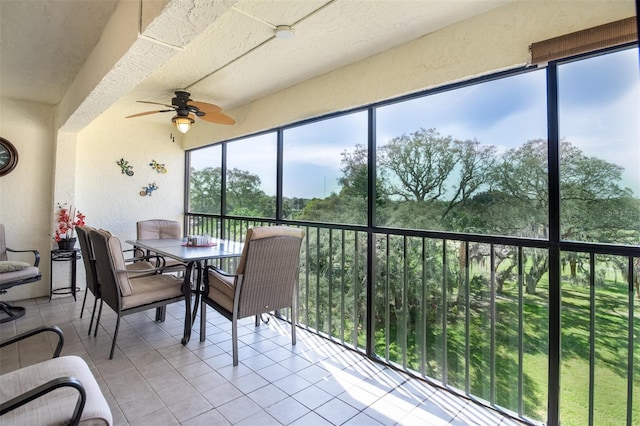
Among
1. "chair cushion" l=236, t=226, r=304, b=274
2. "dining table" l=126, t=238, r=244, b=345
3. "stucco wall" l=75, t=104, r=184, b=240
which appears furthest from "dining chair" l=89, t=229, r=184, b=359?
"stucco wall" l=75, t=104, r=184, b=240

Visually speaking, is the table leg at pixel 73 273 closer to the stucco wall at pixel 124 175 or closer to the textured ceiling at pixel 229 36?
the stucco wall at pixel 124 175

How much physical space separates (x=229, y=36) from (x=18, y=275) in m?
3.16

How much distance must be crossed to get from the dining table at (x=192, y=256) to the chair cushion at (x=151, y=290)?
10cm

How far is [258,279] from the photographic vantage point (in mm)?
2531

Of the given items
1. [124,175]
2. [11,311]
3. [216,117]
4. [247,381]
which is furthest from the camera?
[124,175]

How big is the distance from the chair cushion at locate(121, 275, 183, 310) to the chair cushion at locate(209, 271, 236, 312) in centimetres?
35

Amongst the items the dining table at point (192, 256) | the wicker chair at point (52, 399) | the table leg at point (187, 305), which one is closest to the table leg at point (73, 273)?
the dining table at point (192, 256)

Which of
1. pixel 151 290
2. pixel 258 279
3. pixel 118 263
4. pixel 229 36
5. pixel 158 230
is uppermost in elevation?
pixel 229 36

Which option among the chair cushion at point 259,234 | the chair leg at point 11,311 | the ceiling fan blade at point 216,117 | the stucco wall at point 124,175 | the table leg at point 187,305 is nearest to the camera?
the chair cushion at point 259,234

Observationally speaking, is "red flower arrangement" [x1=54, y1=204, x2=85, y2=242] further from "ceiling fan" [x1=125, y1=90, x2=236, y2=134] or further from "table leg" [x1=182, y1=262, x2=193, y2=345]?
"table leg" [x1=182, y1=262, x2=193, y2=345]

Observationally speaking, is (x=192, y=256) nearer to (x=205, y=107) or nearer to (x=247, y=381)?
(x=247, y=381)

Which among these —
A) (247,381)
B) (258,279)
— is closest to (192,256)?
(258,279)

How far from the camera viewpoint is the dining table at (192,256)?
2.79m

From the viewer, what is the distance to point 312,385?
222 cm
